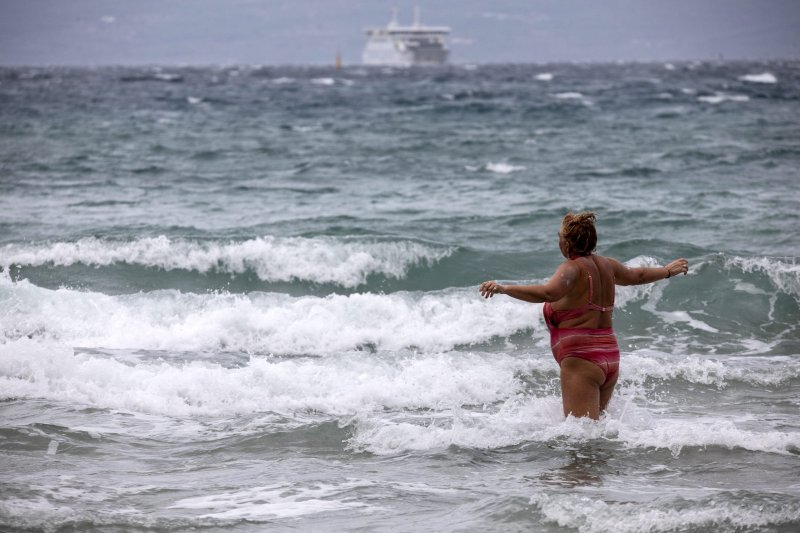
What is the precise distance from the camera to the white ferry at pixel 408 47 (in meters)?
154

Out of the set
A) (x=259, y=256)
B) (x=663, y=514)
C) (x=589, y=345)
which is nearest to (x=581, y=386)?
(x=589, y=345)

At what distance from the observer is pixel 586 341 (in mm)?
6426

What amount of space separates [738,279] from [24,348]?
8.49m

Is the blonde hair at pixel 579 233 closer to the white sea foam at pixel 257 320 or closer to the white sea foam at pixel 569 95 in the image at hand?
the white sea foam at pixel 257 320

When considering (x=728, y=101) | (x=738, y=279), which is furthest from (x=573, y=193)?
(x=728, y=101)

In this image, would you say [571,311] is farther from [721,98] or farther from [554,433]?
[721,98]

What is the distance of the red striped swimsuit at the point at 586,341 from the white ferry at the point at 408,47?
14893 cm

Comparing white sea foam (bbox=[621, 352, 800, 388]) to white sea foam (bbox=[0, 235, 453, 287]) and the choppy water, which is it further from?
white sea foam (bbox=[0, 235, 453, 287])

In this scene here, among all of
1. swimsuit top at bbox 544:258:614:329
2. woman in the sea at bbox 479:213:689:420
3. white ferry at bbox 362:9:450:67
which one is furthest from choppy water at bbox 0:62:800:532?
white ferry at bbox 362:9:450:67

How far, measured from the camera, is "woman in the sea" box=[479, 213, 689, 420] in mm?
6324

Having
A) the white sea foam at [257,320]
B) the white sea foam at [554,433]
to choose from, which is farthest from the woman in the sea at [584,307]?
the white sea foam at [257,320]

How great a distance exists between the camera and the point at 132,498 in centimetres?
597

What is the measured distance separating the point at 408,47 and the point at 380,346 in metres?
147

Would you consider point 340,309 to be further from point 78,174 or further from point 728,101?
point 728,101
